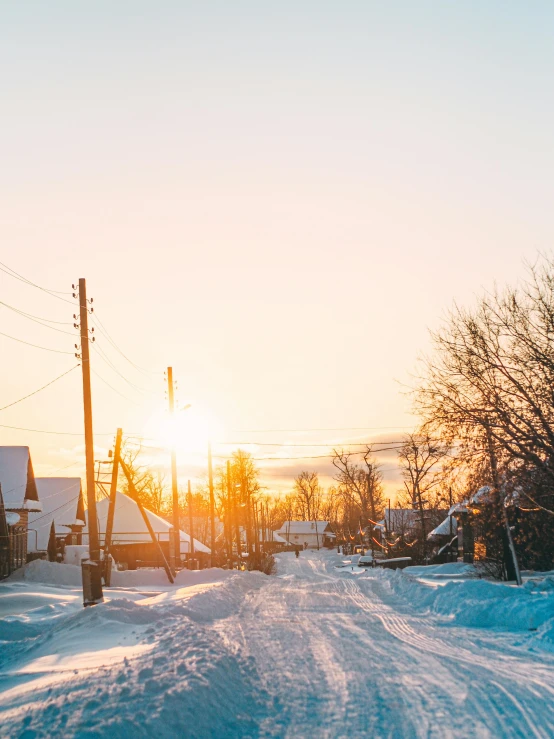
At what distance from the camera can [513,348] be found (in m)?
20.6

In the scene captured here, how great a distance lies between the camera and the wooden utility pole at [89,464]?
19031mm

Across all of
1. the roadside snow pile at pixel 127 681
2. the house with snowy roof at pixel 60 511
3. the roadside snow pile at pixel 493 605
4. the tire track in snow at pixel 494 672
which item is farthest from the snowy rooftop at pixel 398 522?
the roadside snow pile at pixel 127 681

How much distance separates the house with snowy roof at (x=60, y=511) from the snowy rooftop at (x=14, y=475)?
9103mm

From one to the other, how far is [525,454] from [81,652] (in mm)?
13589

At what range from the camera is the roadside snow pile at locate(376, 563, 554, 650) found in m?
15.5

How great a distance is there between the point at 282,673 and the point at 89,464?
36.3ft

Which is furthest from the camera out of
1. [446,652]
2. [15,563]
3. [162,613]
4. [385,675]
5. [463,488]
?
[15,563]

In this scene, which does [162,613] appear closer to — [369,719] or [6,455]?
[369,719]

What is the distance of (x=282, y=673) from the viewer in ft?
34.4

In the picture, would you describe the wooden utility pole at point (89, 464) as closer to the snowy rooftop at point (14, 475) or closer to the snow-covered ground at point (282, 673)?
the snow-covered ground at point (282, 673)

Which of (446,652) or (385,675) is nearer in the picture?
(385,675)

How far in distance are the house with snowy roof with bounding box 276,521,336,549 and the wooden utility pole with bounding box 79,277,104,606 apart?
5652 inches

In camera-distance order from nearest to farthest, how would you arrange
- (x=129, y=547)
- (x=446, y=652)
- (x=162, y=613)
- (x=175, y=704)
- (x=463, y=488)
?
1. (x=175, y=704)
2. (x=446, y=652)
3. (x=162, y=613)
4. (x=463, y=488)
5. (x=129, y=547)

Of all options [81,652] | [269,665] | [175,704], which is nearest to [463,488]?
[269,665]
